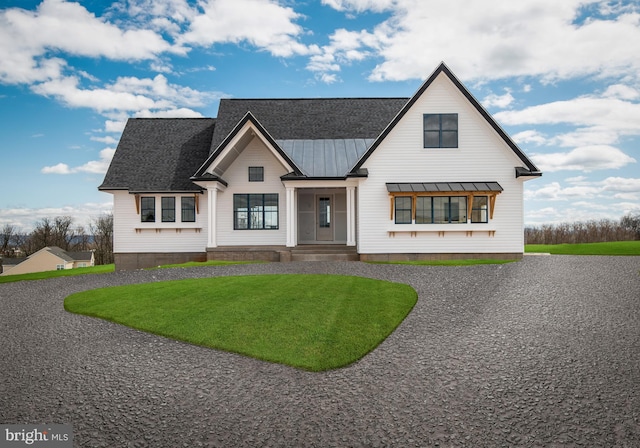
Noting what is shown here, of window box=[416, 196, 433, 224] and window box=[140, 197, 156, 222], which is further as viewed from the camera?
window box=[140, 197, 156, 222]

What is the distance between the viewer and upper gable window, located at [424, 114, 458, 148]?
1894cm

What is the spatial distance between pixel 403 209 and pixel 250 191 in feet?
26.8

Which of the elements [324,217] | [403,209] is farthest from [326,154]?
[403,209]

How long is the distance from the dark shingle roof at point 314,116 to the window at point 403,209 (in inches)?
260

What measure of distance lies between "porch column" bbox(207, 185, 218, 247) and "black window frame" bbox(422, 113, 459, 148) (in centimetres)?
1051

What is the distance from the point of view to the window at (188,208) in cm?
2252

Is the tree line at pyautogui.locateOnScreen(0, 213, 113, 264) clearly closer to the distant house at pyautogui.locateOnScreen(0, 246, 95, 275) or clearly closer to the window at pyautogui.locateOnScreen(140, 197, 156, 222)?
the distant house at pyautogui.locateOnScreen(0, 246, 95, 275)

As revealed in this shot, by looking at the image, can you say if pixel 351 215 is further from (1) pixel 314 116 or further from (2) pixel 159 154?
(2) pixel 159 154

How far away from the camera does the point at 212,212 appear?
67.5 feet

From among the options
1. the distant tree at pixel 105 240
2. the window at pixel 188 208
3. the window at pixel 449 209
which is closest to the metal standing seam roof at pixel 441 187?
the window at pixel 449 209

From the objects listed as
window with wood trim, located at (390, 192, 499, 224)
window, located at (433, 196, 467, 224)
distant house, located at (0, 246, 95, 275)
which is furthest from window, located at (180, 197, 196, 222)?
distant house, located at (0, 246, 95, 275)

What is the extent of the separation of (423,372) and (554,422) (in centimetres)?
182

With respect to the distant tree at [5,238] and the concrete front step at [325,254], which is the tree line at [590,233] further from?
the distant tree at [5,238]

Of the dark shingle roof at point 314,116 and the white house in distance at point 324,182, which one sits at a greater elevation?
the dark shingle roof at point 314,116
